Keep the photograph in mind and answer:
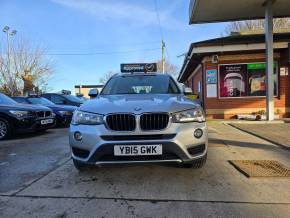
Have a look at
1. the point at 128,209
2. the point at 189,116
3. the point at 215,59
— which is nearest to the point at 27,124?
the point at 189,116

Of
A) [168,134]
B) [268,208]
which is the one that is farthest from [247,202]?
[168,134]

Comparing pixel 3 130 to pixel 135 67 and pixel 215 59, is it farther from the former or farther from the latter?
pixel 215 59

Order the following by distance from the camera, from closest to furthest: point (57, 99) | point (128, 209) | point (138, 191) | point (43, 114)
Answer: point (128, 209) < point (138, 191) < point (43, 114) < point (57, 99)

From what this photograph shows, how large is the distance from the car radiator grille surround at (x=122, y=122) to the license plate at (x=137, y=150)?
0.25 meters

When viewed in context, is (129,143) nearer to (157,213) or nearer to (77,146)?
(77,146)

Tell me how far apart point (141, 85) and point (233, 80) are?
10.3 metres

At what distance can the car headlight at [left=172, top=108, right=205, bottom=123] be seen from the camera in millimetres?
4465

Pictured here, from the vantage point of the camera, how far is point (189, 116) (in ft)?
15.0

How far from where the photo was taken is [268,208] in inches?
144

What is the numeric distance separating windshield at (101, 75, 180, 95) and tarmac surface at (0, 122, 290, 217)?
51.9 inches

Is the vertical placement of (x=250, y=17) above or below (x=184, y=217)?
above

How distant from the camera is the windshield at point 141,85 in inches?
235

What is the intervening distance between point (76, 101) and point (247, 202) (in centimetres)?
1278

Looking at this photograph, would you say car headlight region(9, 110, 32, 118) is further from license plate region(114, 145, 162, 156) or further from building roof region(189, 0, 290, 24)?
building roof region(189, 0, 290, 24)
